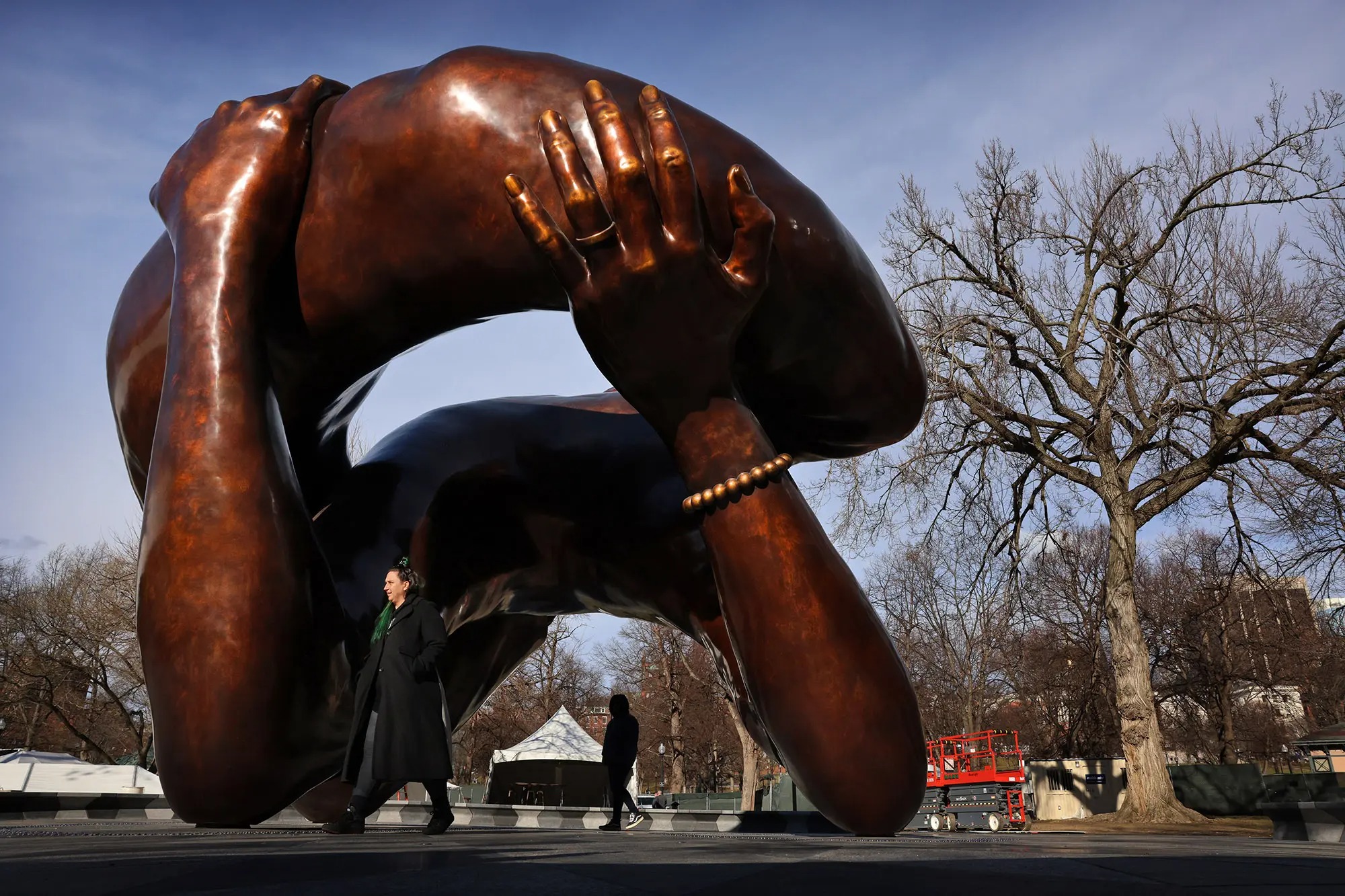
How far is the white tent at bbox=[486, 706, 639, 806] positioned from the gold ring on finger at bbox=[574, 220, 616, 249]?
1423 cm

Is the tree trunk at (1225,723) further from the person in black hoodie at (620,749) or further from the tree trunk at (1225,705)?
the person in black hoodie at (620,749)

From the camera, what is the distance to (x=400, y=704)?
366cm

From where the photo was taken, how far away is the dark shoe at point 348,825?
3.91 meters

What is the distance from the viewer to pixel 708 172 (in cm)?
281

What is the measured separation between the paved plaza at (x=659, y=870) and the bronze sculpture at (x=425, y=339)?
15.2 inches

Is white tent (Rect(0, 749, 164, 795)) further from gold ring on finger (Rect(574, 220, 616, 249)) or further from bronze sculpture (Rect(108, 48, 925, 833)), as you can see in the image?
gold ring on finger (Rect(574, 220, 616, 249))

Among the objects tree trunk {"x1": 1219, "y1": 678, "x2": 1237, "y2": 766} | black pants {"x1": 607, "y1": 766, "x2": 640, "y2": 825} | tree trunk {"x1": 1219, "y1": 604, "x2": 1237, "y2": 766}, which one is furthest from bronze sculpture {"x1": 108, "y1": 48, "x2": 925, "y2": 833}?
tree trunk {"x1": 1219, "y1": 678, "x2": 1237, "y2": 766}

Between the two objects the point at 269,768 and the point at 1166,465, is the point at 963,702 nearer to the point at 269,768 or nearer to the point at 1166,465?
the point at 1166,465

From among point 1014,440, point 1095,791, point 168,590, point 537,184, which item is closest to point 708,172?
point 537,184

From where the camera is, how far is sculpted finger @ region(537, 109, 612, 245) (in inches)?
101

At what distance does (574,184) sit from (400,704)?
215 centimetres

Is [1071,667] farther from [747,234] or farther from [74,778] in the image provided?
[747,234]

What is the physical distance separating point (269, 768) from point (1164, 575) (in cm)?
3316

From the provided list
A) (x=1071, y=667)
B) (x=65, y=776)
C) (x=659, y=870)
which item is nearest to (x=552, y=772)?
(x=65, y=776)
